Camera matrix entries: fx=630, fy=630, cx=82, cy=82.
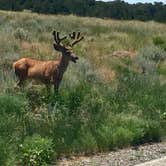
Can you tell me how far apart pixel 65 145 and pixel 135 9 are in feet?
253

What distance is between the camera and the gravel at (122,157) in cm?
1064

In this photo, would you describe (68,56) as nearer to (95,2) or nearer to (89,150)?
(89,150)

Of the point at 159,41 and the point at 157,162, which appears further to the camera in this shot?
the point at 159,41

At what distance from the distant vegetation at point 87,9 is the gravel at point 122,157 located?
67.3 meters

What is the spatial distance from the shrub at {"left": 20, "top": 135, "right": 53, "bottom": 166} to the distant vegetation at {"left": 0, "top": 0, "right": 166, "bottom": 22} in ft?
224

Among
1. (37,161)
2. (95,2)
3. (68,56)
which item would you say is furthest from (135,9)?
(37,161)

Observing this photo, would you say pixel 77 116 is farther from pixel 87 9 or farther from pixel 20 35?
pixel 87 9

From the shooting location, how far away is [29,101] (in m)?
12.9

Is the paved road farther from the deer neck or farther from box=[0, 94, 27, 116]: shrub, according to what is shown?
the deer neck

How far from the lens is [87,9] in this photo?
8606 centimetres

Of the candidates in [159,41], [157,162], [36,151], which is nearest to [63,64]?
[36,151]

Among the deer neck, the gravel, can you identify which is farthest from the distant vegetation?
the gravel

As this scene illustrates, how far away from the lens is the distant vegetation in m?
81.4

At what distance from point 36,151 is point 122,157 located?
1758 millimetres
